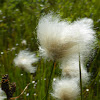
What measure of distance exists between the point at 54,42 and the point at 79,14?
1909 millimetres

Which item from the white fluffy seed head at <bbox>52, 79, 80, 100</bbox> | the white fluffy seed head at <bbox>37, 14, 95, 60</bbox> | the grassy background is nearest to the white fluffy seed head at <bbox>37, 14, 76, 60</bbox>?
the white fluffy seed head at <bbox>37, 14, 95, 60</bbox>

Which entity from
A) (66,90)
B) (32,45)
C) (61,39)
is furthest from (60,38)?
(32,45)

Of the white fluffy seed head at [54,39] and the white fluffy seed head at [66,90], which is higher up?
the white fluffy seed head at [54,39]

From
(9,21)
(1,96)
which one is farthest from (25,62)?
(9,21)

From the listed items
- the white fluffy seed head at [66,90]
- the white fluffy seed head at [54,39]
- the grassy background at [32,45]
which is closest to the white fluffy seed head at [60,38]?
the white fluffy seed head at [54,39]

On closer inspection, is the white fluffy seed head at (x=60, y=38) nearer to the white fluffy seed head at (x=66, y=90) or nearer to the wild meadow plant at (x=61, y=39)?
the wild meadow plant at (x=61, y=39)

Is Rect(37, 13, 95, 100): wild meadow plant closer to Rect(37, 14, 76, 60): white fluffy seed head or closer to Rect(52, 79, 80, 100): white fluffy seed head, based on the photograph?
Rect(37, 14, 76, 60): white fluffy seed head

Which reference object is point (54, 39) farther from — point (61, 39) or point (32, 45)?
point (32, 45)

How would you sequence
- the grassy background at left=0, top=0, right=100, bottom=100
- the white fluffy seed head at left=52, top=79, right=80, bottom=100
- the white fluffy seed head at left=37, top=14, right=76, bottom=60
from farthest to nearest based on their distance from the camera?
the grassy background at left=0, top=0, right=100, bottom=100 → the white fluffy seed head at left=52, top=79, right=80, bottom=100 → the white fluffy seed head at left=37, top=14, right=76, bottom=60

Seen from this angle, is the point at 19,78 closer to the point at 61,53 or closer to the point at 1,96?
the point at 1,96

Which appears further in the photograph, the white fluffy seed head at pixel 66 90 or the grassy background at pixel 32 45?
the grassy background at pixel 32 45

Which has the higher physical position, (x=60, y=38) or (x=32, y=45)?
(x=60, y=38)

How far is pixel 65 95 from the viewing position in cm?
93

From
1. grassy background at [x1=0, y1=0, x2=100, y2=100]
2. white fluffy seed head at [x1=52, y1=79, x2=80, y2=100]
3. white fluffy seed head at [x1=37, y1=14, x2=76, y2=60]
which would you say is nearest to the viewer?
white fluffy seed head at [x1=37, y1=14, x2=76, y2=60]
